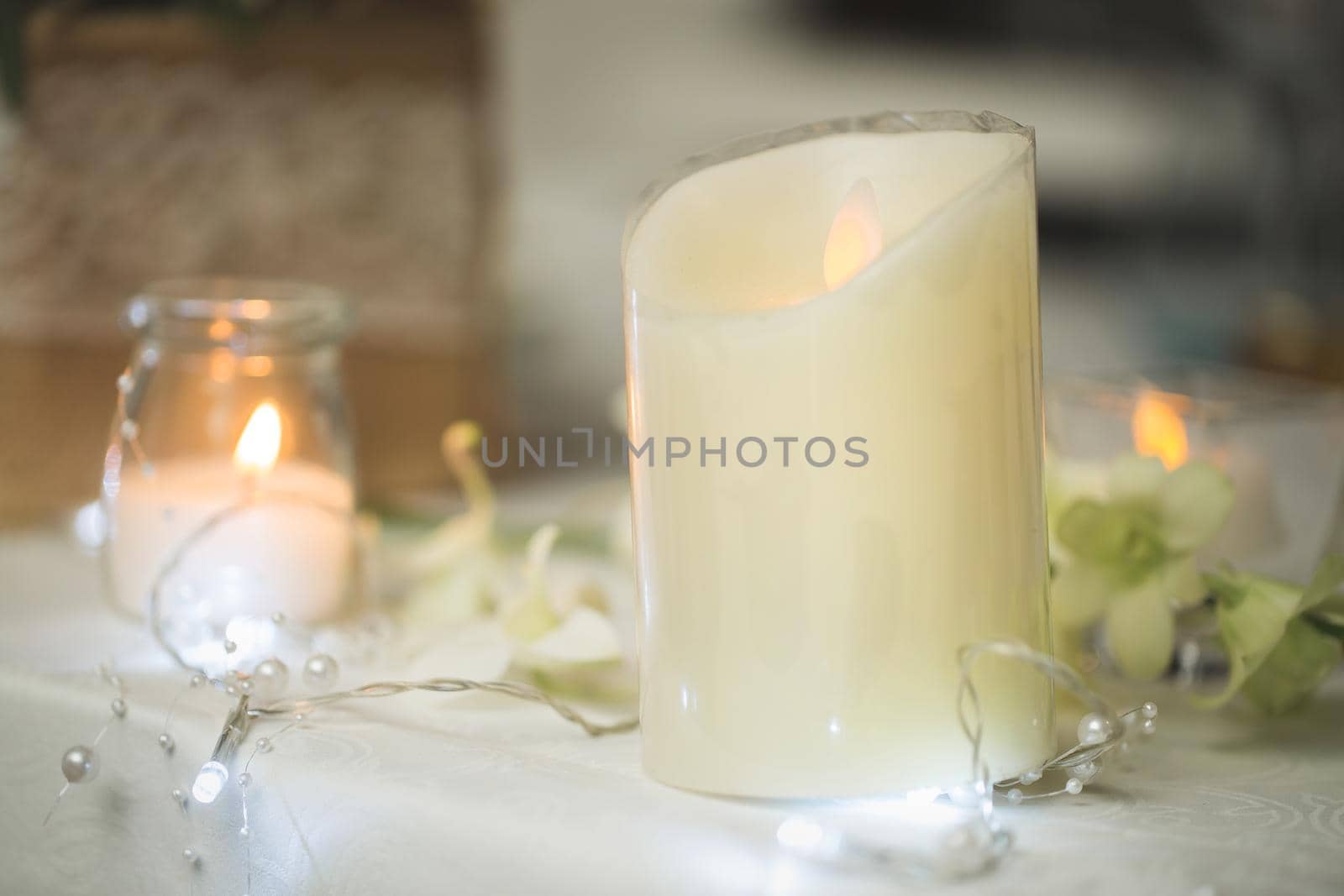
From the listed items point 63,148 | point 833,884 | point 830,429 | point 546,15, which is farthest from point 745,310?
point 546,15

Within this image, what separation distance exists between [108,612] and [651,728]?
1.11ft

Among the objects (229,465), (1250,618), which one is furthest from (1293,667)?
(229,465)

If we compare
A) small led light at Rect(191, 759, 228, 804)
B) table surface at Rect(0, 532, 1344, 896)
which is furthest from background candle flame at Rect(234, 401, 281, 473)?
small led light at Rect(191, 759, 228, 804)

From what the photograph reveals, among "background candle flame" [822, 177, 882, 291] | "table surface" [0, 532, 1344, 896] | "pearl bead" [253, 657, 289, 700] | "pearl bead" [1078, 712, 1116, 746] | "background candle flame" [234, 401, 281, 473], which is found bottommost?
"table surface" [0, 532, 1344, 896]

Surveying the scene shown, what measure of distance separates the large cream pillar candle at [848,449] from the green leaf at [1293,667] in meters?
0.13

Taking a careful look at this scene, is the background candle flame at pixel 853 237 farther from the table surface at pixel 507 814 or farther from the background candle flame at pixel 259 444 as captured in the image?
the background candle flame at pixel 259 444

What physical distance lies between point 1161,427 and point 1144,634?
0.47 ft

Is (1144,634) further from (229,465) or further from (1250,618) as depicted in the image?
(229,465)

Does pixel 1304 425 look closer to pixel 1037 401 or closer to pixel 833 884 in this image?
pixel 1037 401

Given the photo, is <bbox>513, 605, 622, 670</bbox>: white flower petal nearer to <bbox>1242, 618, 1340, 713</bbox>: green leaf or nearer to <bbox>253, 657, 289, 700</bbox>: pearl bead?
<bbox>253, 657, 289, 700</bbox>: pearl bead

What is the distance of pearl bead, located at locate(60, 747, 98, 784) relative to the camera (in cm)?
37

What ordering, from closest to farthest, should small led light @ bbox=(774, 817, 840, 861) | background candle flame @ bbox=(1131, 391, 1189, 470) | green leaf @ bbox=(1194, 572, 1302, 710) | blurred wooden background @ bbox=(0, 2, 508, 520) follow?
1. small led light @ bbox=(774, 817, 840, 861)
2. green leaf @ bbox=(1194, 572, 1302, 710)
3. background candle flame @ bbox=(1131, 391, 1189, 470)
4. blurred wooden background @ bbox=(0, 2, 508, 520)

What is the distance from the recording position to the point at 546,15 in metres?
2.19

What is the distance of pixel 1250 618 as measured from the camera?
1.35 ft
